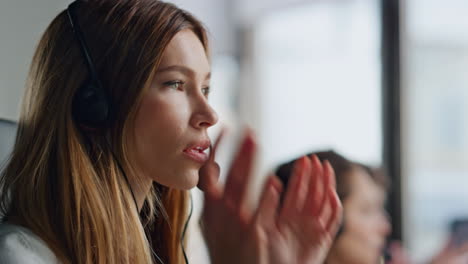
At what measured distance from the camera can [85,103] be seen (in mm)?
818

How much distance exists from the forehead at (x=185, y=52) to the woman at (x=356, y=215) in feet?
1.23

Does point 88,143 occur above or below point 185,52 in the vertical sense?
below

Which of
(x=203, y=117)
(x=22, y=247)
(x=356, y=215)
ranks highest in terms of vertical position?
(x=203, y=117)

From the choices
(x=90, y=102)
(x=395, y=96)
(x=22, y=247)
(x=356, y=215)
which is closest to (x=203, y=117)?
(x=90, y=102)

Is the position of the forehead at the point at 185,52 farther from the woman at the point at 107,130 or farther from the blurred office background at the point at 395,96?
the blurred office background at the point at 395,96

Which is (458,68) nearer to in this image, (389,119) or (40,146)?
(389,119)

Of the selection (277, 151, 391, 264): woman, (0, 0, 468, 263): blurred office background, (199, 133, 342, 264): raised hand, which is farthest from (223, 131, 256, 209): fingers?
(0, 0, 468, 263): blurred office background

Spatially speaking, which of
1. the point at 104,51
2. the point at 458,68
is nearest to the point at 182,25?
the point at 104,51

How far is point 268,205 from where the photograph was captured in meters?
0.62

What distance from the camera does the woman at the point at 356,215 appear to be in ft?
4.00

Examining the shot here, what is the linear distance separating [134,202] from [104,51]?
0.70 feet

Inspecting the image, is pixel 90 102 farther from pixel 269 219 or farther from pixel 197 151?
pixel 269 219

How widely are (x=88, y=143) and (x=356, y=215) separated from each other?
2.24 feet

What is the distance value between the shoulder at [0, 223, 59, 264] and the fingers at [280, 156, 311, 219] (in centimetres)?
30
